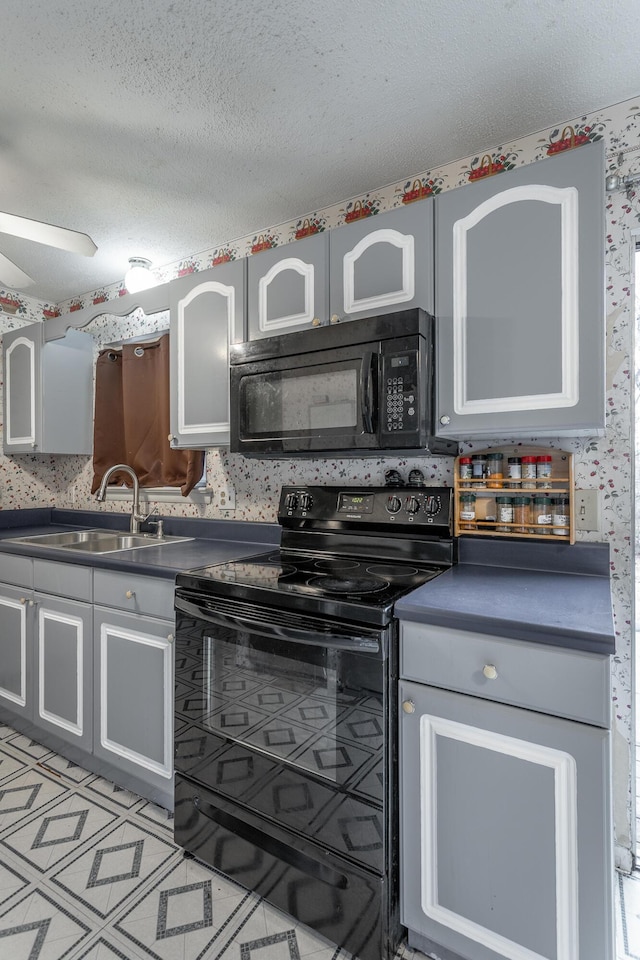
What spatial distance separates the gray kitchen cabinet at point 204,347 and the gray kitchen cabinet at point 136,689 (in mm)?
663

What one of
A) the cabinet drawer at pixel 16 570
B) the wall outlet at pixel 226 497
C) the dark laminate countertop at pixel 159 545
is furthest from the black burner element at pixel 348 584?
the cabinet drawer at pixel 16 570

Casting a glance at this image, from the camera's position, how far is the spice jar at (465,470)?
1.81 m

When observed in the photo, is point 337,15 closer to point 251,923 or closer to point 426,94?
point 426,94

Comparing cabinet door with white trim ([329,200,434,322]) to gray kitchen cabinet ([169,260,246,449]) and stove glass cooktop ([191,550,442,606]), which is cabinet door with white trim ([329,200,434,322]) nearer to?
gray kitchen cabinet ([169,260,246,449])

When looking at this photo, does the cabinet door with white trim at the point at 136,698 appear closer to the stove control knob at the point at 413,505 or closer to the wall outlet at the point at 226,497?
the wall outlet at the point at 226,497

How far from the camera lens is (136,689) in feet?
6.14

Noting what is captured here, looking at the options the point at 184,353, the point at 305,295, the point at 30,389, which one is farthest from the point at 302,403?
the point at 30,389

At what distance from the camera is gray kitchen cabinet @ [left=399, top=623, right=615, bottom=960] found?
106 cm

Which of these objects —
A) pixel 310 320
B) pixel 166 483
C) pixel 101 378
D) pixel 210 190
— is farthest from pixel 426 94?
pixel 101 378

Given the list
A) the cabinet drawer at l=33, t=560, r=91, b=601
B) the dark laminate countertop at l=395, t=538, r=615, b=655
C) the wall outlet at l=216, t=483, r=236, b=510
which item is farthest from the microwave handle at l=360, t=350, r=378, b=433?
the cabinet drawer at l=33, t=560, r=91, b=601

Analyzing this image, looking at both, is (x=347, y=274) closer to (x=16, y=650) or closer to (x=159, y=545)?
(x=159, y=545)

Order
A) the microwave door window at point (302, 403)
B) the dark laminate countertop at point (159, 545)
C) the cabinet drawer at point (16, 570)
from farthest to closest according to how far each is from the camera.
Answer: the cabinet drawer at point (16, 570)
the dark laminate countertop at point (159, 545)
the microwave door window at point (302, 403)

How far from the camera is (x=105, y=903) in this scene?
4.89ft

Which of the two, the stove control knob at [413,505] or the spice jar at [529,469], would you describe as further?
the stove control knob at [413,505]
